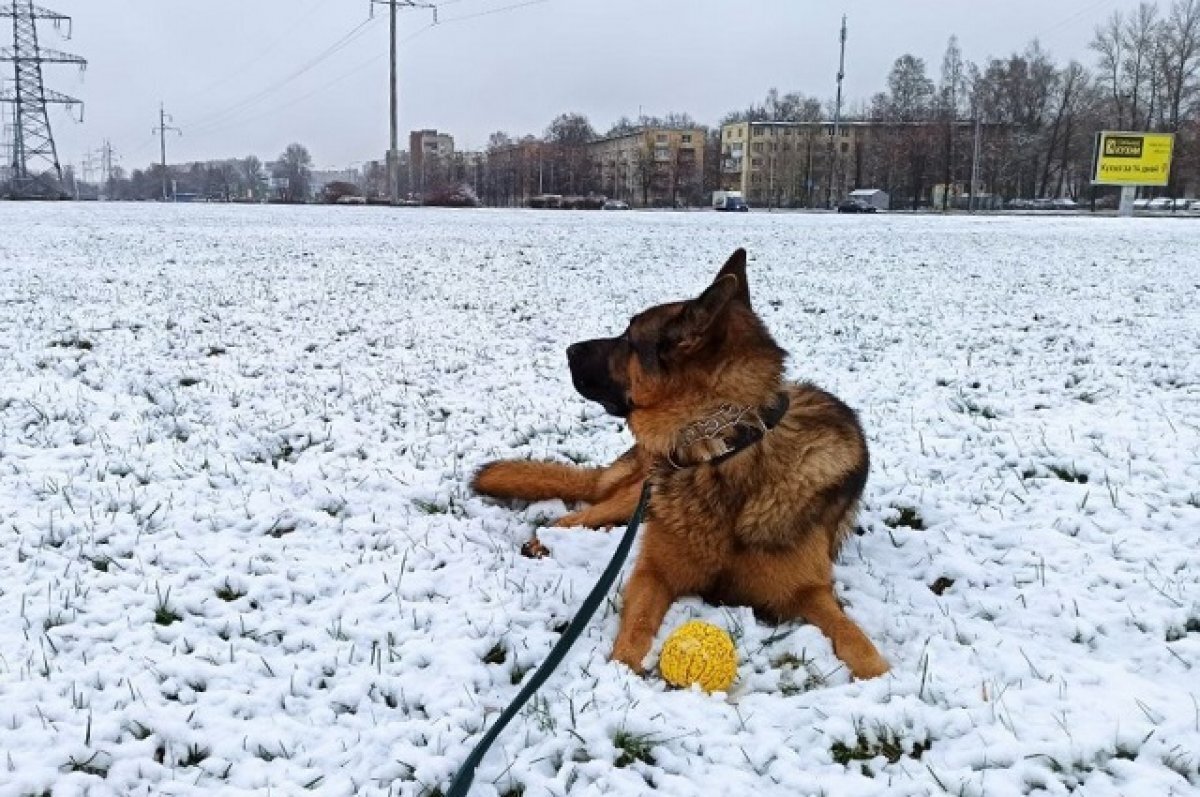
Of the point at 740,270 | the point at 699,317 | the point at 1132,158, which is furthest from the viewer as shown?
the point at 1132,158

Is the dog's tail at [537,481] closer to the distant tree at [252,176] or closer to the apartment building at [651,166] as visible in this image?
the apartment building at [651,166]

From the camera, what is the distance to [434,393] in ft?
24.5

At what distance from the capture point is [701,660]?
3.15 meters

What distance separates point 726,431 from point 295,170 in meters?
144

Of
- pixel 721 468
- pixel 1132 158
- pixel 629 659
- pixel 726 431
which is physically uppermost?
pixel 1132 158

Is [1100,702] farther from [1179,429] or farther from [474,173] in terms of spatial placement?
[474,173]

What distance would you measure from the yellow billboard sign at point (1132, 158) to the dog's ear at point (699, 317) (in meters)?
53.8

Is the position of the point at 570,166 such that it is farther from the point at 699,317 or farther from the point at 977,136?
the point at 699,317

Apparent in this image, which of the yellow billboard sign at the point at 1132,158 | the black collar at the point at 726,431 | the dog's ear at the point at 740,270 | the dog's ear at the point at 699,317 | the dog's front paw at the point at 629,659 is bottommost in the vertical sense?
the dog's front paw at the point at 629,659

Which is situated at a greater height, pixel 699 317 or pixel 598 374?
pixel 699 317

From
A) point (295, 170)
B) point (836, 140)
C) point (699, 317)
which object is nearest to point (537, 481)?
point (699, 317)

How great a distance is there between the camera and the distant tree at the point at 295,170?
4498 inches

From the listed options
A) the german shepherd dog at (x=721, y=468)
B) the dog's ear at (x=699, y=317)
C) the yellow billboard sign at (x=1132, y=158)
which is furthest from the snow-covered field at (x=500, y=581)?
the yellow billboard sign at (x=1132, y=158)

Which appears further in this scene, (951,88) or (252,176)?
(252,176)
